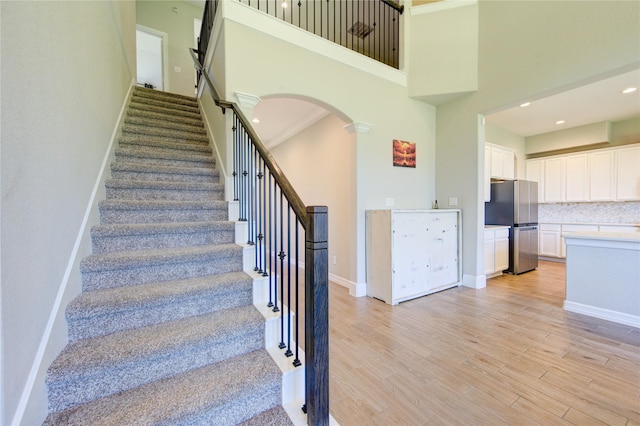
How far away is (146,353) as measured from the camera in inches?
49.3

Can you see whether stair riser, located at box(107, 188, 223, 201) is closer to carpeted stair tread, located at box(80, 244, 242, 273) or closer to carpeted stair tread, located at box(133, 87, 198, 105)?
carpeted stair tread, located at box(80, 244, 242, 273)

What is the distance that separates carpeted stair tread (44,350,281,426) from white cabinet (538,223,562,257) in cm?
653

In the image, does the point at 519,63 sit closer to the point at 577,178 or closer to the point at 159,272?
the point at 577,178

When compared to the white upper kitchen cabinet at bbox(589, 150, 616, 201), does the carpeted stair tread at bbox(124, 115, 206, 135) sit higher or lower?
higher

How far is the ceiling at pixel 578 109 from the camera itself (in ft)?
11.9

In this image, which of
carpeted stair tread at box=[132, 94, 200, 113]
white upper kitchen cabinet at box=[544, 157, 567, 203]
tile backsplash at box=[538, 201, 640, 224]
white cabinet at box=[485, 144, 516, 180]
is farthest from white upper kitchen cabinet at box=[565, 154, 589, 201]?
carpeted stair tread at box=[132, 94, 200, 113]

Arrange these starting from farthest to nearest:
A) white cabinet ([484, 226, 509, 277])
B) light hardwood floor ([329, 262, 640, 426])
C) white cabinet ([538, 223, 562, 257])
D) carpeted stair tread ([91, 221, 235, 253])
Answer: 1. white cabinet ([538, 223, 562, 257])
2. white cabinet ([484, 226, 509, 277])
3. carpeted stair tread ([91, 221, 235, 253])
4. light hardwood floor ([329, 262, 640, 426])

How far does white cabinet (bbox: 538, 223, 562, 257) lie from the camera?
5.35 m

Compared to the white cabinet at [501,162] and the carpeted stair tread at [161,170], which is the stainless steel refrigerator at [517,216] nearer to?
the white cabinet at [501,162]

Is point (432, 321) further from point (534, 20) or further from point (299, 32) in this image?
point (534, 20)

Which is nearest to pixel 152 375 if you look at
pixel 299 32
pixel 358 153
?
pixel 358 153

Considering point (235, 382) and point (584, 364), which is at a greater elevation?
point (235, 382)

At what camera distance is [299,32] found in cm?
296

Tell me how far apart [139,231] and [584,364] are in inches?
134
